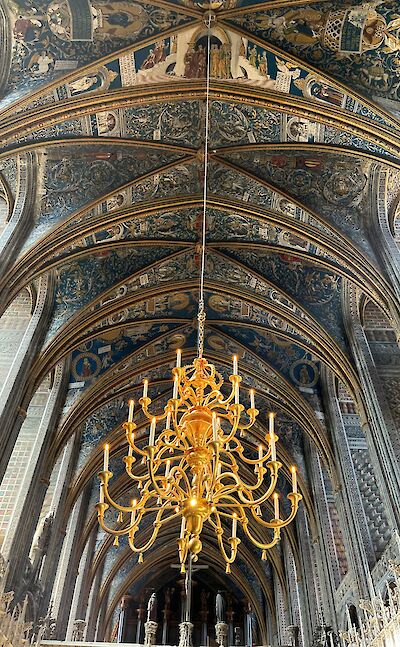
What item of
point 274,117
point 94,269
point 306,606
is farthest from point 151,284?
point 306,606

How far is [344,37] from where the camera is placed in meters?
10.5

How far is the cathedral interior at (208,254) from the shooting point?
1065 cm

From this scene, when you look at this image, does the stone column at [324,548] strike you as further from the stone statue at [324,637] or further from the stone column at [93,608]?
the stone column at [93,608]

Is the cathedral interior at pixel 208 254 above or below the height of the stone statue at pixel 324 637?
above

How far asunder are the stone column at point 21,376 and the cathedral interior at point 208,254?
6 centimetres

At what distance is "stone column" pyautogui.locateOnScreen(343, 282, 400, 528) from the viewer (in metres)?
11.4

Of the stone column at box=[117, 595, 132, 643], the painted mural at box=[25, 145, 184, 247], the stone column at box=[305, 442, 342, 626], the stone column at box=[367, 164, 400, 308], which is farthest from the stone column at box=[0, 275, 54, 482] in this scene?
the stone column at box=[117, 595, 132, 643]

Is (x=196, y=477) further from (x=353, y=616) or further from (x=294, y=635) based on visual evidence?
(x=294, y=635)

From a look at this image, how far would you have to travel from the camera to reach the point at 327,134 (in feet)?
38.7

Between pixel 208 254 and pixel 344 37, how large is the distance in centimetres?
650

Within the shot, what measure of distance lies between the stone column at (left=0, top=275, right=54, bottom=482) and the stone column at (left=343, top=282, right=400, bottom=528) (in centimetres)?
738

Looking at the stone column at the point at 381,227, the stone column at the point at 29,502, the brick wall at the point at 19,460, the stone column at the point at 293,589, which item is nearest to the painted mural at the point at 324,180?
the stone column at the point at 381,227

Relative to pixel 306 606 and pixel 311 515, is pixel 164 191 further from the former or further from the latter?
pixel 306 606

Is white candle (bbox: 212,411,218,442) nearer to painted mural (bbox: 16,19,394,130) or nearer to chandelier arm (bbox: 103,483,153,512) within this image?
chandelier arm (bbox: 103,483,153,512)
